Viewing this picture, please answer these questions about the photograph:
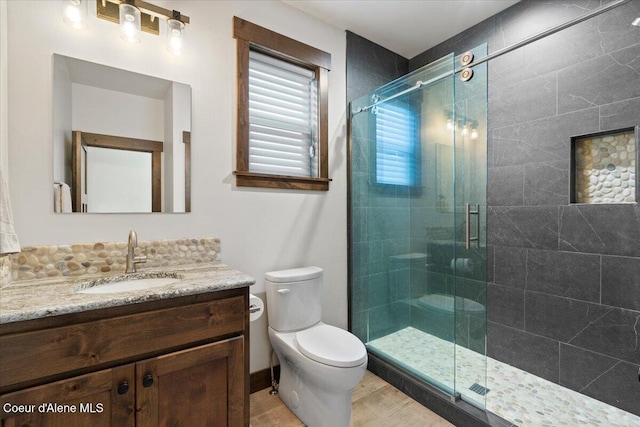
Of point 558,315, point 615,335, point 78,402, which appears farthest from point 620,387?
Result: point 78,402

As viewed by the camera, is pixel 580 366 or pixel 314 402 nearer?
pixel 314 402

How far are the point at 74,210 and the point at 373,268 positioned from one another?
76.9 inches

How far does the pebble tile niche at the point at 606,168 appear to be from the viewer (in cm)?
169

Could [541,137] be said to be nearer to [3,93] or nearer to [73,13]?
[73,13]

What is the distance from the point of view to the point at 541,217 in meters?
2.00

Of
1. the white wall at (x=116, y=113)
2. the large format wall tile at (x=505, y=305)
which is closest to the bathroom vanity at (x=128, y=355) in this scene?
the white wall at (x=116, y=113)

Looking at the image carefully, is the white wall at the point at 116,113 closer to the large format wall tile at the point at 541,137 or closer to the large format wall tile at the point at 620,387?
the large format wall tile at the point at 541,137

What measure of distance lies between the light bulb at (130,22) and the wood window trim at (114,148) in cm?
51

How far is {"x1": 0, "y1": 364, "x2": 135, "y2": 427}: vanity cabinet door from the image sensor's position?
914 mm

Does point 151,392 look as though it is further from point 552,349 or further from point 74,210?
point 552,349

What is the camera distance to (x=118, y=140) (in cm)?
154

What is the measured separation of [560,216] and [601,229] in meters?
0.21

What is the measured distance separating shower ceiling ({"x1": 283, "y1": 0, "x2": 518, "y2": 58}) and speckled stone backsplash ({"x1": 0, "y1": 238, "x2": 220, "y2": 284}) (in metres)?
1.79

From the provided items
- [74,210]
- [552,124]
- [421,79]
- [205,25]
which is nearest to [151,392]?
[74,210]
